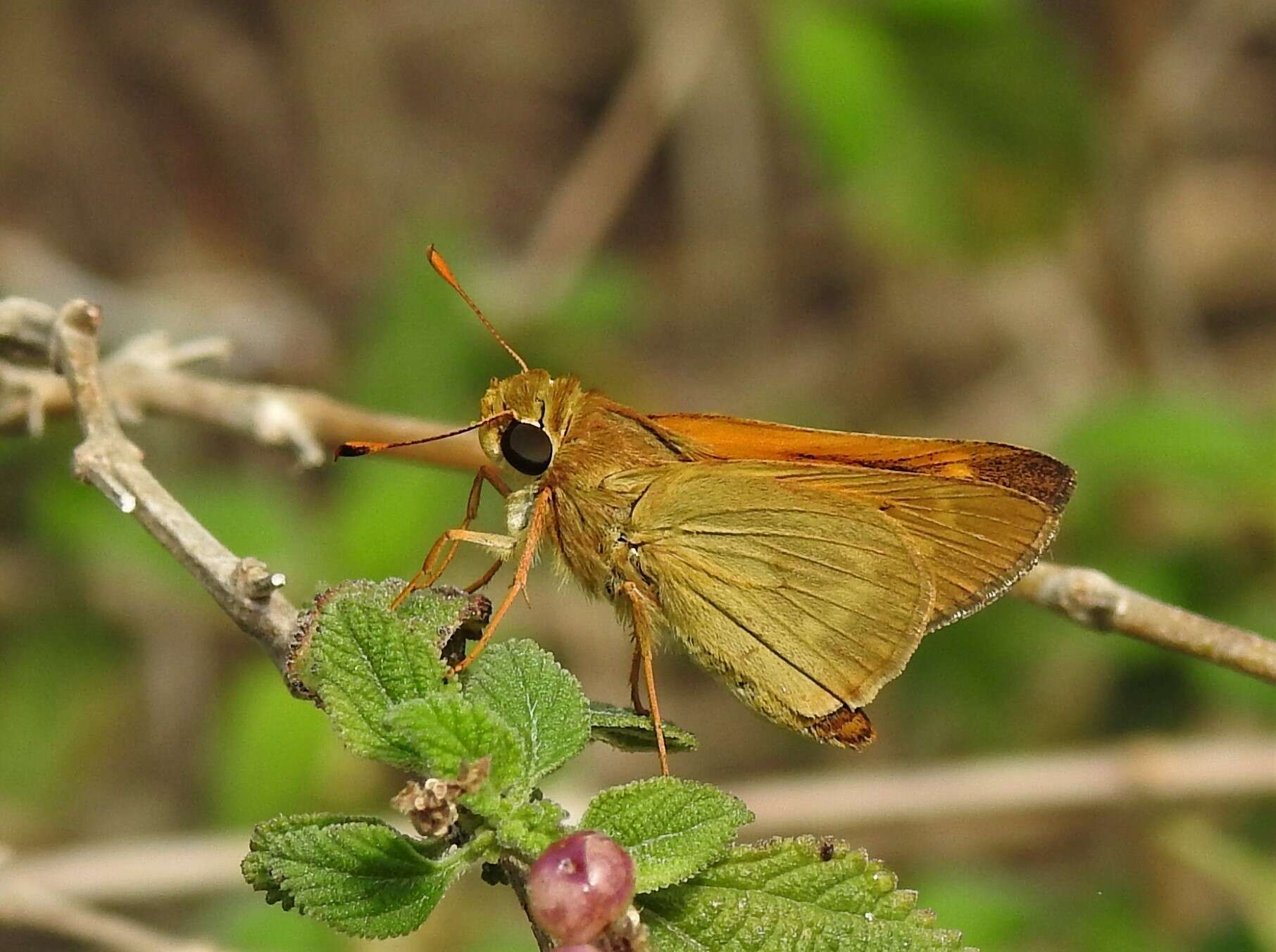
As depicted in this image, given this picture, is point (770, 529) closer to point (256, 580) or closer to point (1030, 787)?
point (256, 580)

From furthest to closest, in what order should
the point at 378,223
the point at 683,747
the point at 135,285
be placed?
the point at 378,223 → the point at 135,285 → the point at 683,747

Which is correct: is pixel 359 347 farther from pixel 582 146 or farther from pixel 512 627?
pixel 582 146

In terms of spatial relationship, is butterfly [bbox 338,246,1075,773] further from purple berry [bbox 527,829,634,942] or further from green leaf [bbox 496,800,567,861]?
purple berry [bbox 527,829,634,942]

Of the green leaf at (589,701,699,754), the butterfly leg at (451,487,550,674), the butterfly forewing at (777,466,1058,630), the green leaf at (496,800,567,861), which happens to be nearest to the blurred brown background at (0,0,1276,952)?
the butterfly leg at (451,487,550,674)

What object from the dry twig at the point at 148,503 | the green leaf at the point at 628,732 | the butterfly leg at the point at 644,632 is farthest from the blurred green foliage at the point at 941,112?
the green leaf at the point at 628,732

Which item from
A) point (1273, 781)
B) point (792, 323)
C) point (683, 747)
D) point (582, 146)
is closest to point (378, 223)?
point (582, 146)

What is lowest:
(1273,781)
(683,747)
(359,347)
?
(683,747)
